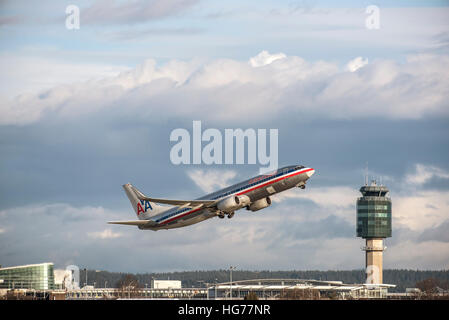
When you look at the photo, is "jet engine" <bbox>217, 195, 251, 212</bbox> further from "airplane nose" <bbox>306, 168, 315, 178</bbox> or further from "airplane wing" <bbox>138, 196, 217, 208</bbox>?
"airplane nose" <bbox>306, 168, 315, 178</bbox>

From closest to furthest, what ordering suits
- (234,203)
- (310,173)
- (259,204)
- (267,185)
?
(310,173) < (267,185) < (234,203) < (259,204)

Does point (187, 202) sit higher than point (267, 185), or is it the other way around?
point (267, 185)

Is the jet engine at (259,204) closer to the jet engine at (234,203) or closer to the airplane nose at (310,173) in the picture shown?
the jet engine at (234,203)

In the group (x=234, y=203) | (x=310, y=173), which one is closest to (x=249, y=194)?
(x=234, y=203)

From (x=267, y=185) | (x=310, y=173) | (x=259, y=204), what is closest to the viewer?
(x=310, y=173)

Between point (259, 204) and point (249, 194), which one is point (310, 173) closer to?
point (249, 194)

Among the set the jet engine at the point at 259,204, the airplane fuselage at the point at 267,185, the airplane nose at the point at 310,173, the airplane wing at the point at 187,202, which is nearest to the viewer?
the airplane fuselage at the point at 267,185

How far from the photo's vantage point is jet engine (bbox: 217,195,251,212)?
185125 mm

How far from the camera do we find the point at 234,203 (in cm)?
18488

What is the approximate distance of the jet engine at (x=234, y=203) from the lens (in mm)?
185125

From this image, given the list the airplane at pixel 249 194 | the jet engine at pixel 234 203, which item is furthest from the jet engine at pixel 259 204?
the jet engine at pixel 234 203

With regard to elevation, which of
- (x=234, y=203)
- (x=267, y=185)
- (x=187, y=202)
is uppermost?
(x=267, y=185)

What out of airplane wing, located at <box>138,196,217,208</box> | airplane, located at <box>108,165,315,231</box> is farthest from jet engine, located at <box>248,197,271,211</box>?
airplane wing, located at <box>138,196,217,208</box>
